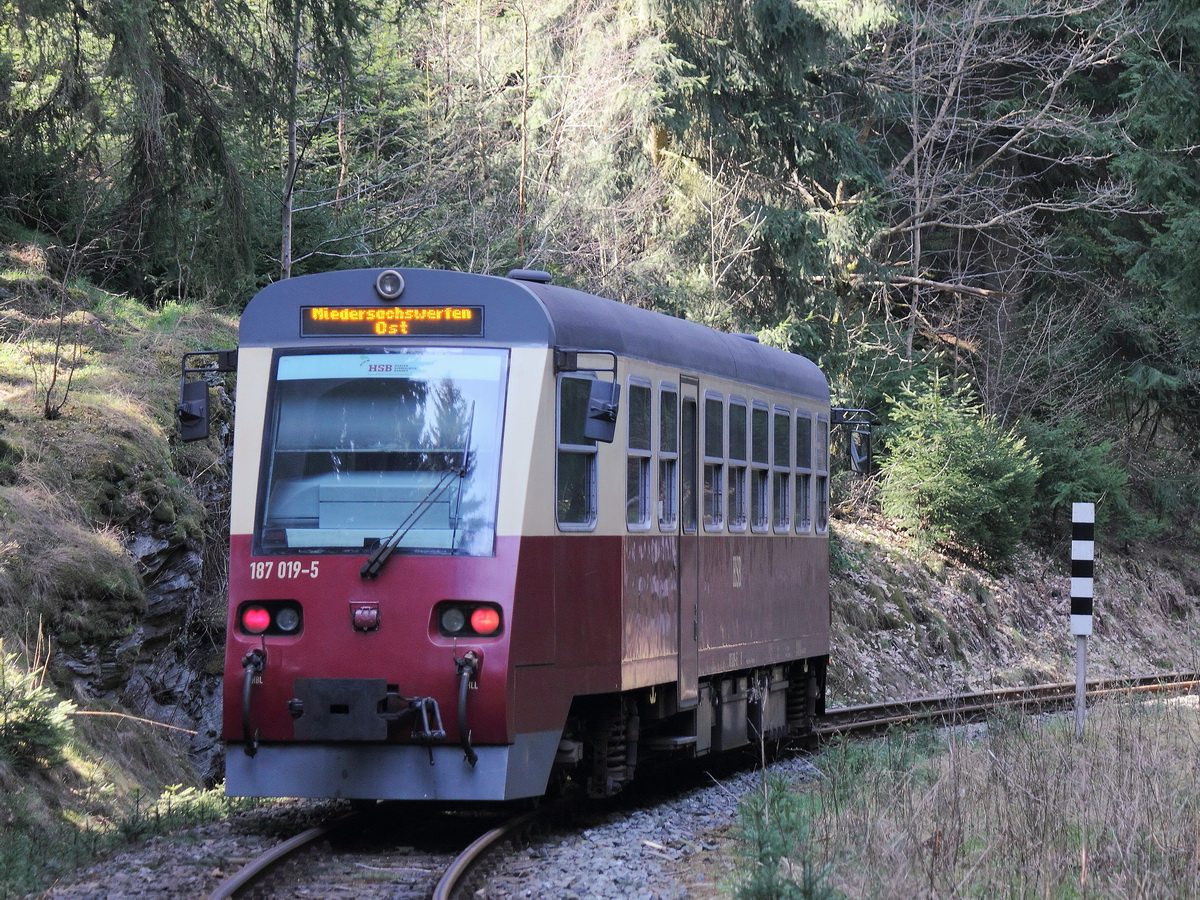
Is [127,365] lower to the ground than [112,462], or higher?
higher

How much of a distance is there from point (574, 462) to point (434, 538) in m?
1.13

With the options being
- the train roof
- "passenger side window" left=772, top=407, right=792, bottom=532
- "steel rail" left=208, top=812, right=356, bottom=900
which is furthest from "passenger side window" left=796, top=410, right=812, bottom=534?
"steel rail" left=208, top=812, right=356, bottom=900

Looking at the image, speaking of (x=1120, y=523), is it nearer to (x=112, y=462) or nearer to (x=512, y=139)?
(x=512, y=139)

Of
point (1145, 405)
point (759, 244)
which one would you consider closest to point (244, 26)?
point (759, 244)

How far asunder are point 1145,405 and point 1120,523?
12.8 feet

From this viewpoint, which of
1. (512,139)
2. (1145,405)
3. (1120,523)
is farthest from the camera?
(1145,405)

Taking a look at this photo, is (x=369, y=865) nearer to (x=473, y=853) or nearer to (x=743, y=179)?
(x=473, y=853)

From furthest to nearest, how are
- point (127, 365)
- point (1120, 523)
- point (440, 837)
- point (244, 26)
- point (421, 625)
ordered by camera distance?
point (1120, 523), point (127, 365), point (244, 26), point (440, 837), point (421, 625)

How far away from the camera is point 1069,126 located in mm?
26953

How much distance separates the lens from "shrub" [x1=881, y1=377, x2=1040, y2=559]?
2447cm

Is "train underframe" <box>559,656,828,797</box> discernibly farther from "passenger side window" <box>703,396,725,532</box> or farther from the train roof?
the train roof

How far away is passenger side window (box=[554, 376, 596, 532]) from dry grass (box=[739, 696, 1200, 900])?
2.04 m

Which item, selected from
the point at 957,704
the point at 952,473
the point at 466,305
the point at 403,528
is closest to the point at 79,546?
the point at 403,528

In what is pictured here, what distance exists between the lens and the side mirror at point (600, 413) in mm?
9047
